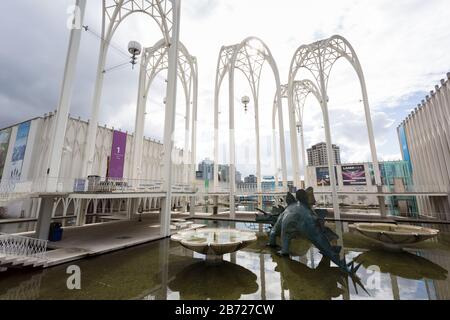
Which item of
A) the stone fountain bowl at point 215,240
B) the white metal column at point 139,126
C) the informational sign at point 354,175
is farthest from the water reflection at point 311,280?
the informational sign at point 354,175

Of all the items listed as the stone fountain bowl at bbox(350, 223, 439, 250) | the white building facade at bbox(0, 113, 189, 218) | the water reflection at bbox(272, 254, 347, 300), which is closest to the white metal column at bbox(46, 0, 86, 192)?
the white building facade at bbox(0, 113, 189, 218)

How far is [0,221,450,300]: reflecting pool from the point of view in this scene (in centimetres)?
541

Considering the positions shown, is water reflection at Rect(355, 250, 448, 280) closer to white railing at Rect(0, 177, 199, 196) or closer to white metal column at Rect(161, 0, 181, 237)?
white metal column at Rect(161, 0, 181, 237)

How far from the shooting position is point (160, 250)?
9.99 m

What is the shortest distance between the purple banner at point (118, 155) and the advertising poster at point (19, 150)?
894 cm

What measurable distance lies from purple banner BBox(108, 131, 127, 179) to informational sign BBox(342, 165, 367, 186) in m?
36.7

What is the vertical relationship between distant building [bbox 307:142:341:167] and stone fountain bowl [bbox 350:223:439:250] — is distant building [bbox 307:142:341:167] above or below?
above

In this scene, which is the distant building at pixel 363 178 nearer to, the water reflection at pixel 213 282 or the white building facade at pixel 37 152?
the water reflection at pixel 213 282

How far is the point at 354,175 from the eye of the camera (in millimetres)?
33844

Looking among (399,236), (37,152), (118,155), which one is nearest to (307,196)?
(399,236)

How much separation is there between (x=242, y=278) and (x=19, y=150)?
101 feet

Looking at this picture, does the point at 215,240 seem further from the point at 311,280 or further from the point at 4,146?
the point at 4,146

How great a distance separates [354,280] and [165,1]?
69.7 ft
